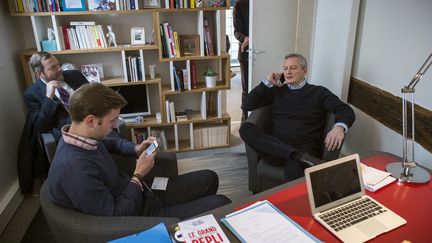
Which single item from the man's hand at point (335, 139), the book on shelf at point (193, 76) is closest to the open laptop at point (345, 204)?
the man's hand at point (335, 139)

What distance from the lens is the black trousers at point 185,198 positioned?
163cm

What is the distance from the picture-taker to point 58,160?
1312mm

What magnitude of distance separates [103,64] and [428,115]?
2.81m

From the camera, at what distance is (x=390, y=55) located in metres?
2.24

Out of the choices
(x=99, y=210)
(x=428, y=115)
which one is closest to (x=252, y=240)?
(x=99, y=210)

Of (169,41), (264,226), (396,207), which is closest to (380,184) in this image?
(396,207)

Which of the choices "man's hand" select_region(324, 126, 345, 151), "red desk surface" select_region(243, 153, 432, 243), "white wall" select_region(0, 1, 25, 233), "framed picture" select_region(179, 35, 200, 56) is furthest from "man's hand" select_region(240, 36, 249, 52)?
"red desk surface" select_region(243, 153, 432, 243)

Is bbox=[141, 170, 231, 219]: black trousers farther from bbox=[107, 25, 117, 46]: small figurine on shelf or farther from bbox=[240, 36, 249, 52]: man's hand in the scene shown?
bbox=[240, 36, 249, 52]: man's hand

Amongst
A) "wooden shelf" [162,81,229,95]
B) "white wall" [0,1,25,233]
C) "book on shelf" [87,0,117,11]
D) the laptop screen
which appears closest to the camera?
the laptop screen

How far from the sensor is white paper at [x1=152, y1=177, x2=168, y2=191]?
184 cm

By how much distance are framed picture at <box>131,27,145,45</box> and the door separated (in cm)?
106

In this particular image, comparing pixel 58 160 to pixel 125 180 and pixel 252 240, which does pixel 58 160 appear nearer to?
pixel 125 180

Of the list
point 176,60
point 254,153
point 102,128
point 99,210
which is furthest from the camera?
point 176,60

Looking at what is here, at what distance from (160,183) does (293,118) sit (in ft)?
3.84
